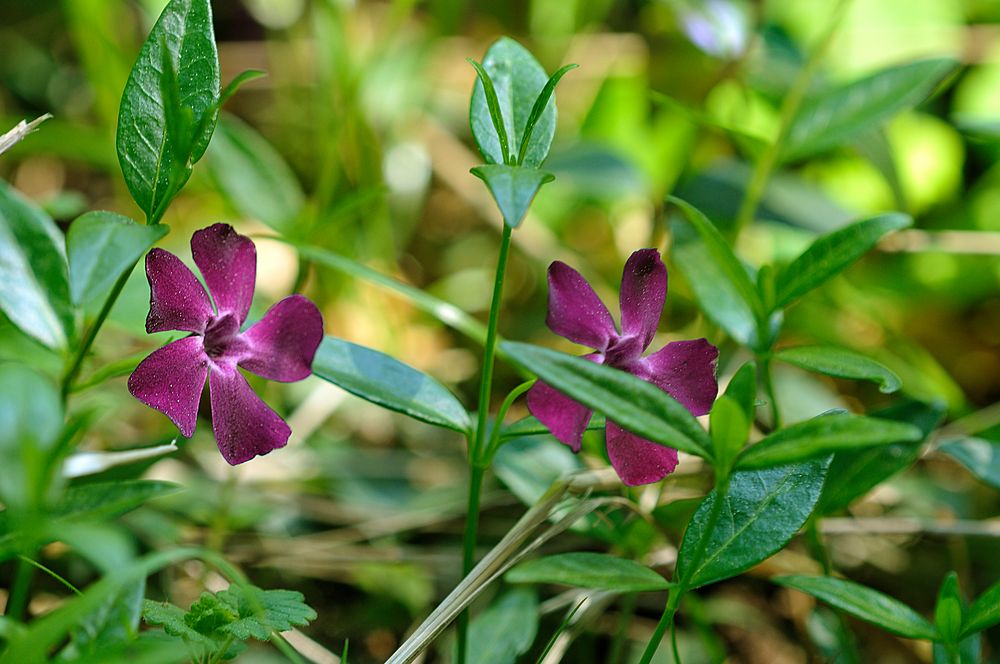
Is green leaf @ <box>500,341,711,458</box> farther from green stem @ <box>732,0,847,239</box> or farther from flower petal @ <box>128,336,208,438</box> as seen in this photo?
green stem @ <box>732,0,847,239</box>

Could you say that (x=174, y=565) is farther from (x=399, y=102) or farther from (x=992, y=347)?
(x=992, y=347)

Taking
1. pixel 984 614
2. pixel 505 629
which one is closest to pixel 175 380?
pixel 505 629

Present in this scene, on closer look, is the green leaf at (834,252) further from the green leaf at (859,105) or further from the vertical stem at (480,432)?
the green leaf at (859,105)

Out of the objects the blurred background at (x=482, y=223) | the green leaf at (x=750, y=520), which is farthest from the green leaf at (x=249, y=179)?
the green leaf at (x=750, y=520)

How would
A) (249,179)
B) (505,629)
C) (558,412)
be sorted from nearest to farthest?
(558,412) < (505,629) < (249,179)

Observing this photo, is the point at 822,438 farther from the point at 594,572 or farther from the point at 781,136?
the point at 781,136

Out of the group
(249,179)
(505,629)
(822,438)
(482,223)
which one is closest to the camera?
(822,438)
